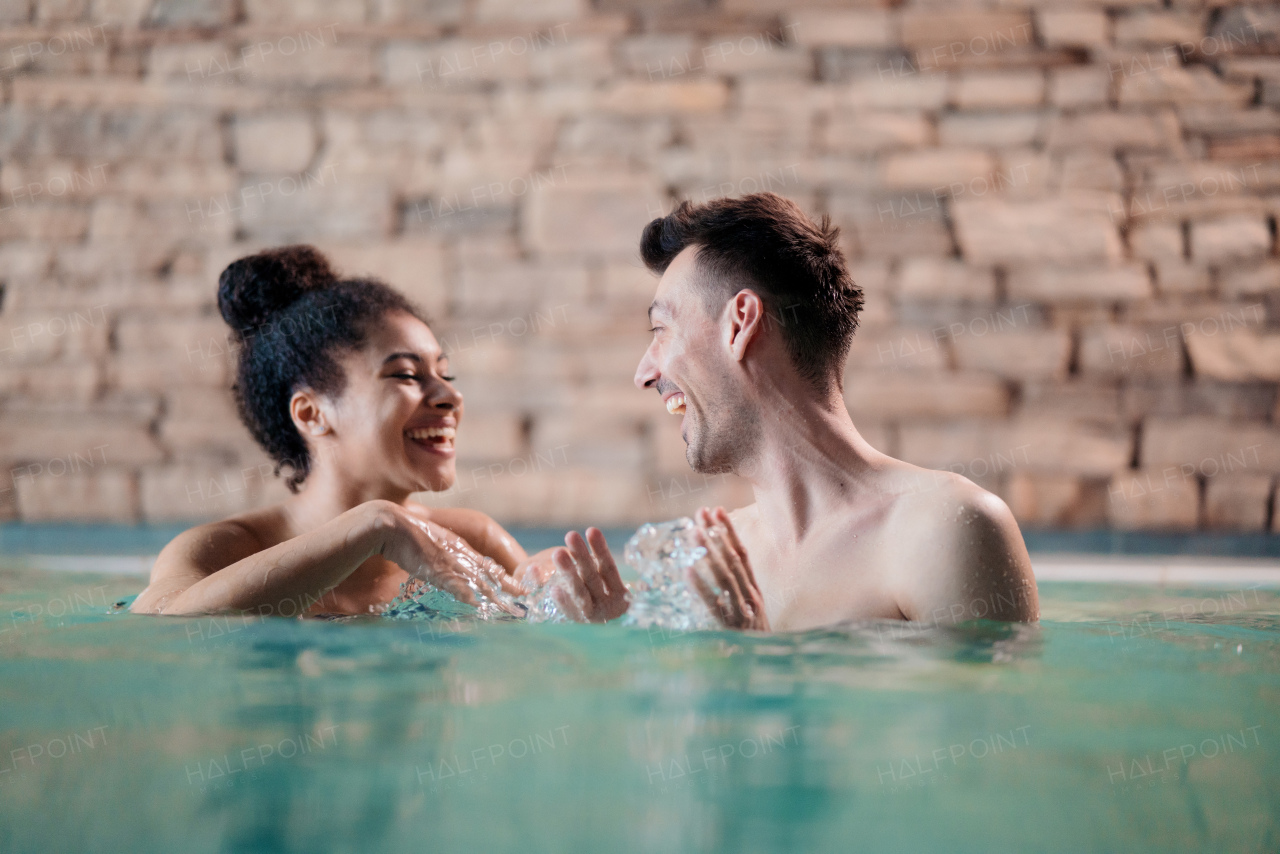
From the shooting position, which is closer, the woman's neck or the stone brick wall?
the woman's neck

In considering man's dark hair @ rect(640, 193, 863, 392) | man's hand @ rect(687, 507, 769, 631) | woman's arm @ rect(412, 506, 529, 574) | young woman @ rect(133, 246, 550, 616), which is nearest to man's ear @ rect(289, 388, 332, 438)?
young woman @ rect(133, 246, 550, 616)

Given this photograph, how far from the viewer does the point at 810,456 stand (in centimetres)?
166

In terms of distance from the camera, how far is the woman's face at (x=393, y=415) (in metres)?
2.12

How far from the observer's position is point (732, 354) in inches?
64.8

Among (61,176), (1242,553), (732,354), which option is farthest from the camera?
(61,176)

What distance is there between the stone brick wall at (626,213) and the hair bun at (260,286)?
228 cm

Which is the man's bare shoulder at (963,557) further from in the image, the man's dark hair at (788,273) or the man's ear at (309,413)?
the man's ear at (309,413)

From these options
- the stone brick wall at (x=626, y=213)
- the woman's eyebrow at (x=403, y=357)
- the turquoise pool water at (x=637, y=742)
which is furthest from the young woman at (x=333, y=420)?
the stone brick wall at (x=626, y=213)

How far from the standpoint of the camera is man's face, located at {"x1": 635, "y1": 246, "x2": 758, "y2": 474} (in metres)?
1.67

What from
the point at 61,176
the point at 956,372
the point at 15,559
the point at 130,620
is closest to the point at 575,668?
the point at 130,620

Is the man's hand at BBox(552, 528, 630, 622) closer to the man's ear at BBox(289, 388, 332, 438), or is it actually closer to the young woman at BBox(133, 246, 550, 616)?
the young woman at BBox(133, 246, 550, 616)

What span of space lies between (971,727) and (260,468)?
4.15 m

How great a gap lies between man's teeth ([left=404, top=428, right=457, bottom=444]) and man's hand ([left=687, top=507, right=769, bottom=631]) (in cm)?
92

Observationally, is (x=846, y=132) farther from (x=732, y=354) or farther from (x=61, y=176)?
(x=61, y=176)
